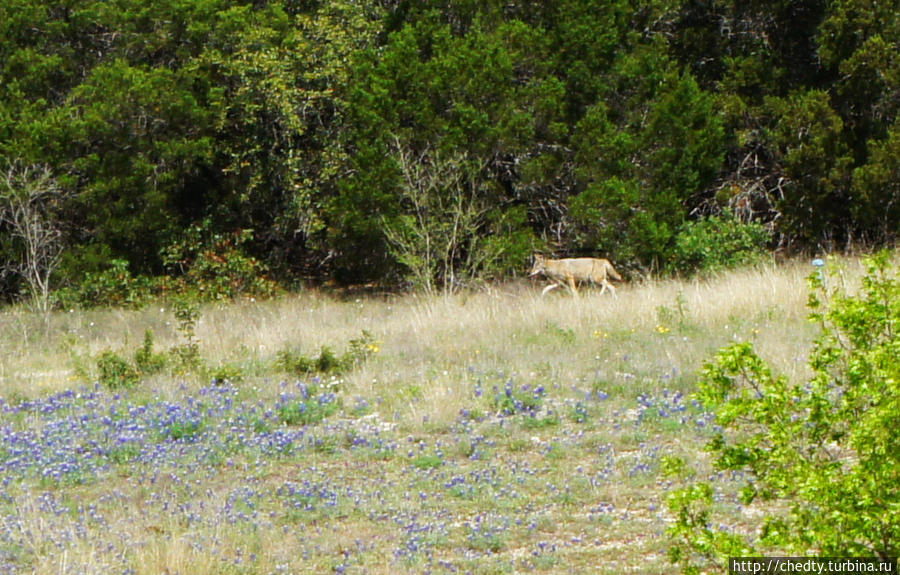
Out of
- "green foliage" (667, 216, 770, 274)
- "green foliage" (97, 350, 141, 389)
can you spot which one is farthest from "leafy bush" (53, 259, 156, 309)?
"green foliage" (667, 216, 770, 274)

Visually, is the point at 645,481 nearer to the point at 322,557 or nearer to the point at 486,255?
the point at 322,557

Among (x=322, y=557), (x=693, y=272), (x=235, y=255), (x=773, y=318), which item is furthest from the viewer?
(x=235, y=255)

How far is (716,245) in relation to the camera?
1844cm

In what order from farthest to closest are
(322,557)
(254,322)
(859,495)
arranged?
(254,322), (322,557), (859,495)

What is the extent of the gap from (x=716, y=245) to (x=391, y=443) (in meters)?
11.3

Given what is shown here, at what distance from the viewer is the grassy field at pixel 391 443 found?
20.4 ft

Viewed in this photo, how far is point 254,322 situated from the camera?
15.4 metres

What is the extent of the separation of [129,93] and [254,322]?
6.90 m

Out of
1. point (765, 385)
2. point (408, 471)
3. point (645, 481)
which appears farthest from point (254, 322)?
point (765, 385)

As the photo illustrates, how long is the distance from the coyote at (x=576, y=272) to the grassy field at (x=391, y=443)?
3454mm

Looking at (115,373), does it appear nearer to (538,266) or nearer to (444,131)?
(538,266)

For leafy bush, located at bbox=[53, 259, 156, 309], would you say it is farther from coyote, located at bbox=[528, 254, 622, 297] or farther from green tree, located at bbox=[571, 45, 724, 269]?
green tree, located at bbox=[571, 45, 724, 269]

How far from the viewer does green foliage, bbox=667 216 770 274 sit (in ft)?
59.7

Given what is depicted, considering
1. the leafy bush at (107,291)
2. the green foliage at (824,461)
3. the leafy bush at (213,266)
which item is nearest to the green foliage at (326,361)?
the green foliage at (824,461)
